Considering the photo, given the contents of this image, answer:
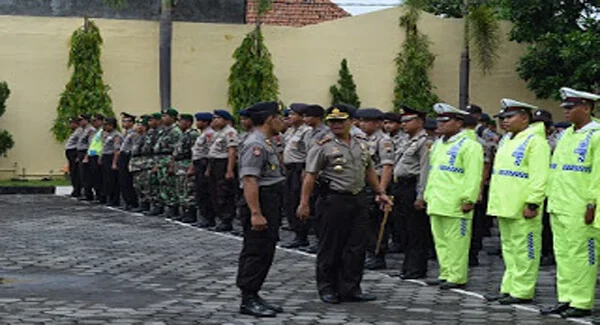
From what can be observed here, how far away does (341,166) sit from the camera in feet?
35.3

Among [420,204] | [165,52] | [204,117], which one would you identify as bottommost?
[420,204]

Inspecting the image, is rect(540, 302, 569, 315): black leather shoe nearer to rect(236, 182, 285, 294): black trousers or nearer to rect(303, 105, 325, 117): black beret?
rect(236, 182, 285, 294): black trousers

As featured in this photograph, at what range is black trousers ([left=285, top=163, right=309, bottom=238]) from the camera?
1569 cm

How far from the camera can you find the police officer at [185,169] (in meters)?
18.8

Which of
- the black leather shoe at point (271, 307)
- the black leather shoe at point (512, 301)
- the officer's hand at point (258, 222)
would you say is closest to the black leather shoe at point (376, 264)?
the black leather shoe at point (512, 301)

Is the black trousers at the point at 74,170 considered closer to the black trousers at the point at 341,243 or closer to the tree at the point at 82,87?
the tree at the point at 82,87

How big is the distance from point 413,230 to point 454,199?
1.19 m

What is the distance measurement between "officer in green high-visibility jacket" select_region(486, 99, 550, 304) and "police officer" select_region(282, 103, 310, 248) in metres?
5.01

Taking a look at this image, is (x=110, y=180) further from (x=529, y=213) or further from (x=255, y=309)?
(x=529, y=213)

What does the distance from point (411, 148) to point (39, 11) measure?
20716 millimetres

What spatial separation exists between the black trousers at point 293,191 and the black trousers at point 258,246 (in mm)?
5610

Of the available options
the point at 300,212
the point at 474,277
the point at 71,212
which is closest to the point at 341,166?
the point at 300,212

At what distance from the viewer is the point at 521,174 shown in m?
10.6

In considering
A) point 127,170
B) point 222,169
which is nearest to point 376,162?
point 222,169
